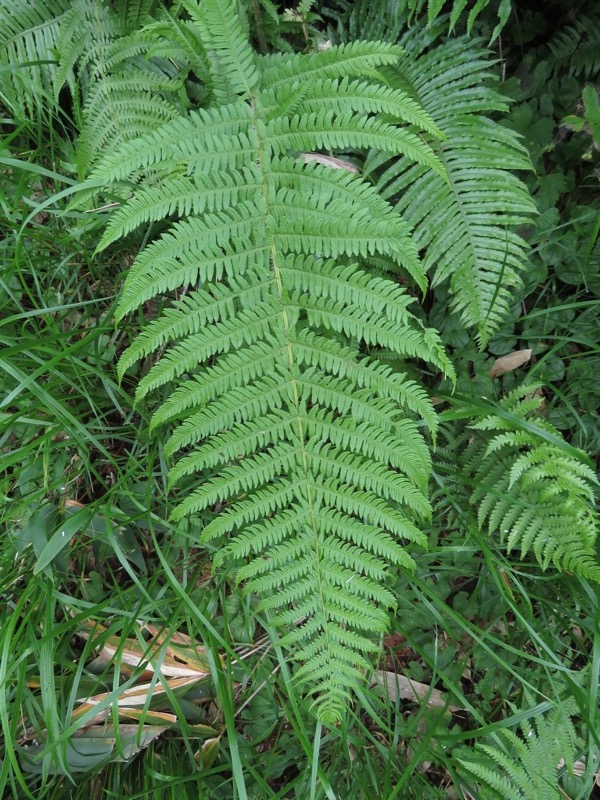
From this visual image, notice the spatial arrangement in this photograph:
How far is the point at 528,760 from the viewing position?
225cm

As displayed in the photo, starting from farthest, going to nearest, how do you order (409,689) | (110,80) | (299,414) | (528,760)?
(409,689), (528,760), (110,80), (299,414)

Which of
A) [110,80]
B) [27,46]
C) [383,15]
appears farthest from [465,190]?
[27,46]

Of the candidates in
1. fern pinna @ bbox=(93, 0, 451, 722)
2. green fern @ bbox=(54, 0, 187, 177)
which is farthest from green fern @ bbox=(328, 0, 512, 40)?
green fern @ bbox=(54, 0, 187, 177)

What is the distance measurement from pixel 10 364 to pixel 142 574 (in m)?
1.02

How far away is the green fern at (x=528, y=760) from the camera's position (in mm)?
2209

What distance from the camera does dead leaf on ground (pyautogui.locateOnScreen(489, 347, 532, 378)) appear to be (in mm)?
2623

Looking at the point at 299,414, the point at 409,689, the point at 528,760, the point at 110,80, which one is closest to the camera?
the point at 299,414

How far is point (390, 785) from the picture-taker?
2248 mm

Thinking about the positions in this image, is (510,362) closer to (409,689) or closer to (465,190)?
(465,190)

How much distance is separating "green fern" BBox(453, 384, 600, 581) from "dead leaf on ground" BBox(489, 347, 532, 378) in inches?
10.0

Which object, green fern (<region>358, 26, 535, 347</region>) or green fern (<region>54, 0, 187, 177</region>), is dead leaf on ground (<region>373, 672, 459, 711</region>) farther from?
green fern (<region>54, 0, 187, 177</region>)

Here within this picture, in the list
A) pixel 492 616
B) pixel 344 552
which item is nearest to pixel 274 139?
pixel 344 552

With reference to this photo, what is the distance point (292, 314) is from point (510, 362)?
1.30 metres

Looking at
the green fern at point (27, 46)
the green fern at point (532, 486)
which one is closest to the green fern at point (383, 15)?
the green fern at point (27, 46)
